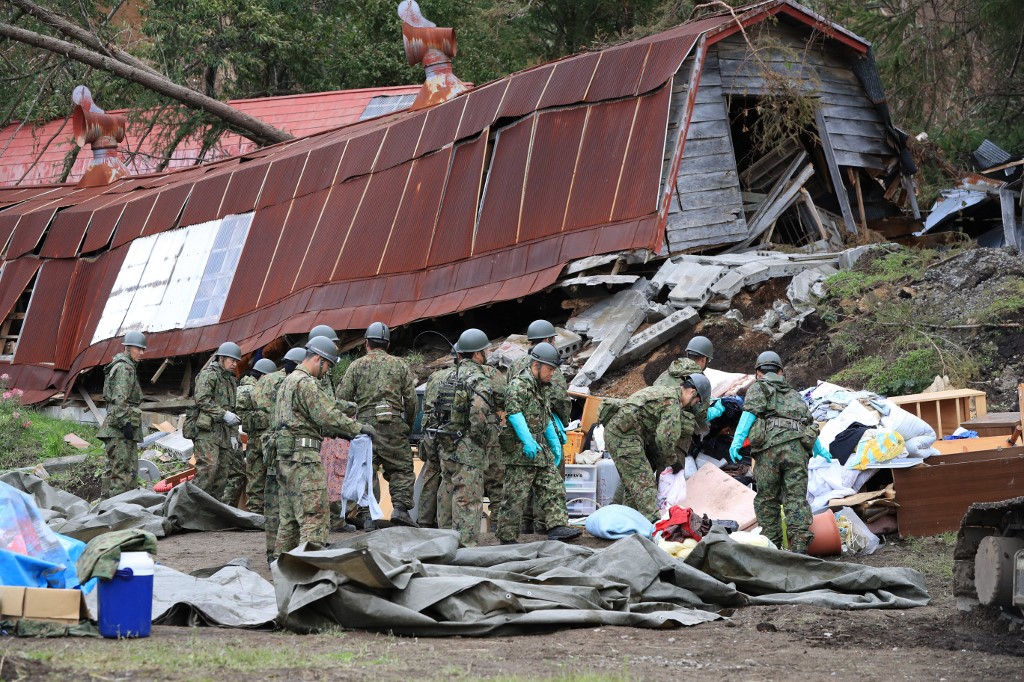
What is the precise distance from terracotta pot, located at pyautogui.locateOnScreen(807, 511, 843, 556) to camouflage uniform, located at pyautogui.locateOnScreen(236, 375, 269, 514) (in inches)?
248

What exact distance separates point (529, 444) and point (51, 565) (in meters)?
4.58

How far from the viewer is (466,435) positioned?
11344 millimetres

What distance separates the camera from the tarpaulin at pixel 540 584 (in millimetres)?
7996

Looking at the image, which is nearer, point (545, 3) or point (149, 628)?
point (149, 628)

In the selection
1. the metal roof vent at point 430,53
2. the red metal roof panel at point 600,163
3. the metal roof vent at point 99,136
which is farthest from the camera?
the metal roof vent at point 99,136

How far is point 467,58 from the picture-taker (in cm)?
3359

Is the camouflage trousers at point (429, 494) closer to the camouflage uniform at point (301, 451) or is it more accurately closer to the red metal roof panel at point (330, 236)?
the camouflage uniform at point (301, 451)

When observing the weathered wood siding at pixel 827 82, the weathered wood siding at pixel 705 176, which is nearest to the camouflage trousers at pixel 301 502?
the weathered wood siding at pixel 705 176

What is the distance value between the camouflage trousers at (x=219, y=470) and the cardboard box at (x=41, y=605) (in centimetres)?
709

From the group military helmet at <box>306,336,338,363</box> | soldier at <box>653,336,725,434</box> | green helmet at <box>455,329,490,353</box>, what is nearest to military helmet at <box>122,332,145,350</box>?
green helmet at <box>455,329,490,353</box>

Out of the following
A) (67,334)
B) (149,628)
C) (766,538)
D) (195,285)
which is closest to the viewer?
(149,628)

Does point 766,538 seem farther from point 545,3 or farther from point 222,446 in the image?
point 545,3

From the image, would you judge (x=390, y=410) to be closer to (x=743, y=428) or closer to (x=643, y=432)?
(x=643, y=432)

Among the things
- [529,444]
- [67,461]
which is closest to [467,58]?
[67,461]
